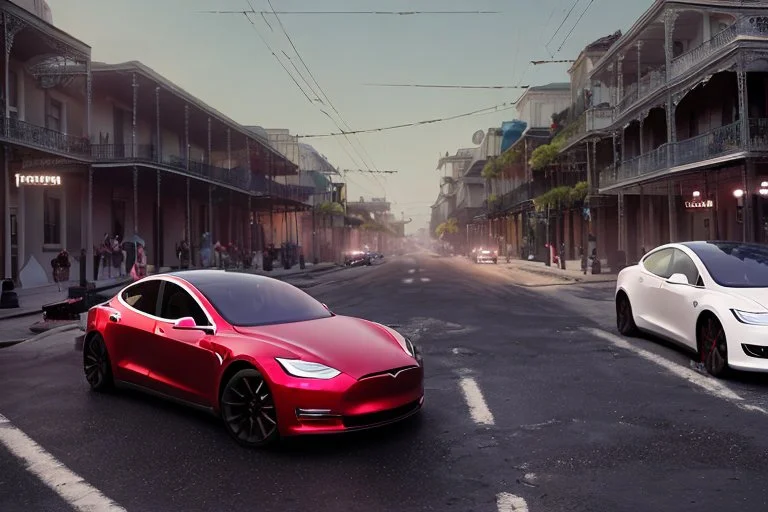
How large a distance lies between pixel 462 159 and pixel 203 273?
4598 inches

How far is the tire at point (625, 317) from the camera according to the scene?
372 inches

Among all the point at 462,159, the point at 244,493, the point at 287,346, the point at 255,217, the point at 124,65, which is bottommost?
the point at 244,493

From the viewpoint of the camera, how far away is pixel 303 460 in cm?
443

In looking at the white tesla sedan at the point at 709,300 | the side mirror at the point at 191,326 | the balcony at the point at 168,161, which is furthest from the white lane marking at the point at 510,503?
the balcony at the point at 168,161

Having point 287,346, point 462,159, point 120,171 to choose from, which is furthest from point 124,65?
point 462,159

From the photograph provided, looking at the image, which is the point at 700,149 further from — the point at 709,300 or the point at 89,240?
the point at 89,240

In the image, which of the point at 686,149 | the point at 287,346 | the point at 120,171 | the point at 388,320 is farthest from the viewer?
the point at 120,171

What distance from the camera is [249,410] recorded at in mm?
4758

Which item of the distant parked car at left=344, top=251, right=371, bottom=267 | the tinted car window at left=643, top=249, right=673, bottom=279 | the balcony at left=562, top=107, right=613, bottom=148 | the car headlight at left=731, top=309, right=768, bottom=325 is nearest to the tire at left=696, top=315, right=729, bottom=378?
the car headlight at left=731, top=309, right=768, bottom=325

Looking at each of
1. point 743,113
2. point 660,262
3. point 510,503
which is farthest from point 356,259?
point 510,503

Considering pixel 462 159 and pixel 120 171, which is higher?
pixel 462 159

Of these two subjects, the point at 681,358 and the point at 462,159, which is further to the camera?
the point at 462,159

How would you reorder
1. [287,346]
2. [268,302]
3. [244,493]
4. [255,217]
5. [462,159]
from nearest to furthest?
[244,493], [287,346], [268,302], [255,217], [462,159]

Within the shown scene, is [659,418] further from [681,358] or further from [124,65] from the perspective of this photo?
[124,65]
